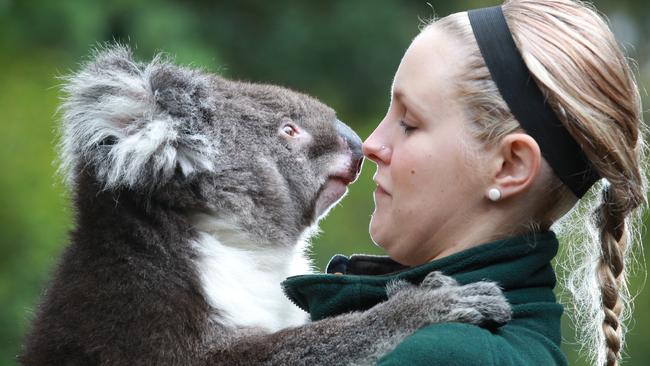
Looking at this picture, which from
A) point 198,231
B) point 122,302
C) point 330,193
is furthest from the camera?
point 330,193

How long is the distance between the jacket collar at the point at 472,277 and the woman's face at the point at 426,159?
0.28ft

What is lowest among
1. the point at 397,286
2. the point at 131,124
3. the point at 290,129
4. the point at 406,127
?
the point at 397,286

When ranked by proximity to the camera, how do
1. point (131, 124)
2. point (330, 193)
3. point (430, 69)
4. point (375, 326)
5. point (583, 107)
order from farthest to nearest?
point (330, 193) → point (131, 124) → point (375, 326) → point (430, 69) → point (583, 107)

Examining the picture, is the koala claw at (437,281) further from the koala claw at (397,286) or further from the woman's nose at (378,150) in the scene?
the woman's nose at (378,150)

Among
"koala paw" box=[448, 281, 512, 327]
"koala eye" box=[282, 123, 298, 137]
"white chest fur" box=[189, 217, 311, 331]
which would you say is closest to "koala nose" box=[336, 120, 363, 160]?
"koala eye" box=[282, 123, 298, 137]

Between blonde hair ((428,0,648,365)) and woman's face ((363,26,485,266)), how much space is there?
0.16 feet

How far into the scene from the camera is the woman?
2.30 metres

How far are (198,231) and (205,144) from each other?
32cm

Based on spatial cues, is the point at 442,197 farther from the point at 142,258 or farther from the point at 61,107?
the point at 61,107

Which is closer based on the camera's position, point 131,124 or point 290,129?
point 131,124

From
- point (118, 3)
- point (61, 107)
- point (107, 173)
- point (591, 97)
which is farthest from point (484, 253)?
point (118, 3)

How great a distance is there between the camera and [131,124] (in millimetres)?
3002

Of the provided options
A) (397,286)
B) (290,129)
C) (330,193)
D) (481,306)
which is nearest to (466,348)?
(481,306)

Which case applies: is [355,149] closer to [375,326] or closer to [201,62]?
[375,326]
